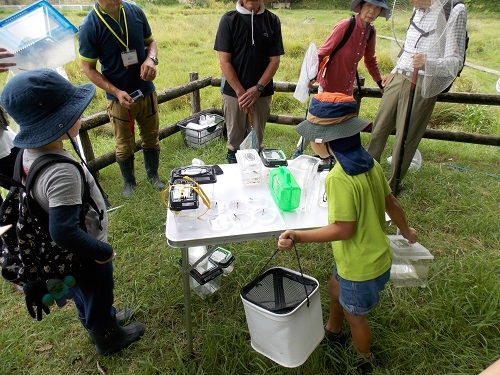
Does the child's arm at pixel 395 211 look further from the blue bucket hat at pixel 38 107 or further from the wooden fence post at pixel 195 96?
the wooden fence post at pixel 195 96

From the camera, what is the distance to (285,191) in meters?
2.00

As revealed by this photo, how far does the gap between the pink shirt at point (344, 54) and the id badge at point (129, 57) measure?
1780 millimetres

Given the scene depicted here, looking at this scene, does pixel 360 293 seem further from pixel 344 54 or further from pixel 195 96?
pixel 195 96

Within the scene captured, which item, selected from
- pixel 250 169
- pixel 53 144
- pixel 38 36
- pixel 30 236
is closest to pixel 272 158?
pixel 250 169

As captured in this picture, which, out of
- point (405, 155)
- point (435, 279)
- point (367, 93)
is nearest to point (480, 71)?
point (367, 93)

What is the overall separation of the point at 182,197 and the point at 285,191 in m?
0.57

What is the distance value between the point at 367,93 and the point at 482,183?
5.51ft

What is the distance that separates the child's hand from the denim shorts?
409 millimetres

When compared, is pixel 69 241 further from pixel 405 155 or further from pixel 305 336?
pixel 405 155

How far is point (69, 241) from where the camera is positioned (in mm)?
1556

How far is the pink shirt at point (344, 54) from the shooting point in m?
3.42

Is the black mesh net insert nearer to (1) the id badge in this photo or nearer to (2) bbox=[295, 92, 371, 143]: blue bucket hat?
(2) bbox=[295, 92, 371, 143]: blue bucket hat

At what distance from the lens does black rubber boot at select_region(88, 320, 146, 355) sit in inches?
85.9

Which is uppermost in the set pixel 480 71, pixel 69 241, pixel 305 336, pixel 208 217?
pixel 69 241
